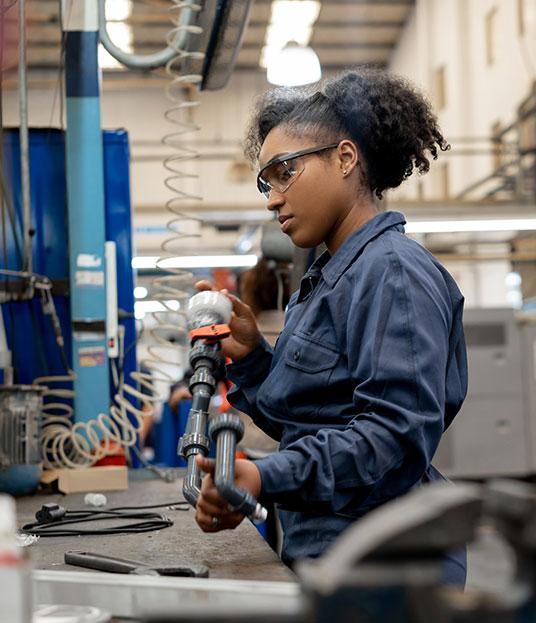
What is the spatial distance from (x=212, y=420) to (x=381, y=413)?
0.24 metres

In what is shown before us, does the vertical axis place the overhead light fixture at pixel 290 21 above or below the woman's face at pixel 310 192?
above

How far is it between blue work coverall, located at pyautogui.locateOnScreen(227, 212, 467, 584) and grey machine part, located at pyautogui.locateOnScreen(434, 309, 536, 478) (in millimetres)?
4927

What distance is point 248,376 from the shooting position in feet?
5.38

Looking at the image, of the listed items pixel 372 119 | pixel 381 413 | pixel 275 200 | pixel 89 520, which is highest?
pixel 372 119

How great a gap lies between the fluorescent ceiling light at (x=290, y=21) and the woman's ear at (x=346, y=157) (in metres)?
7.80

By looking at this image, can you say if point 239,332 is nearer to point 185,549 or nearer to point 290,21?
point 185,549

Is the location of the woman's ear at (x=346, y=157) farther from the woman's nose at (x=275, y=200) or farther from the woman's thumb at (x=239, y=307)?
the woman's thumb at (x=239, y=307)

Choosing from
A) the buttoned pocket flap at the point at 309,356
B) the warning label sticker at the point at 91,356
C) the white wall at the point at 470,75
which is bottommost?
the warning label sticker at the point at 91,356

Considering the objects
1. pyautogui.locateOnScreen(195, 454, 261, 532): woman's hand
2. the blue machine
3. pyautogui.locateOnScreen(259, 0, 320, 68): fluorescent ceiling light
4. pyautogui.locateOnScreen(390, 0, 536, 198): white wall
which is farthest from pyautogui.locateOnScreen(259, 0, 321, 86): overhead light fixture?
pyautogui.locateOnScreen(195, 454, 261, 532): woman's hand

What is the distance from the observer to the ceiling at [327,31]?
981cm

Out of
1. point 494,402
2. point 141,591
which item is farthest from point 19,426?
point 494,402

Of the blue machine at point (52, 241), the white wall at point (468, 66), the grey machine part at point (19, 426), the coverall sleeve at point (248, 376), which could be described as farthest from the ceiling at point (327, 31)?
the coverall sleeve at point (248, 376)

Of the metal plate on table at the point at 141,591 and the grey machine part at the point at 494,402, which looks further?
the grey machine part at the point at 494,402

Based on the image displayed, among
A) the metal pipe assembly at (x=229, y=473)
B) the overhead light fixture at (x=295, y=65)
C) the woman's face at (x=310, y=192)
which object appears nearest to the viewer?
the metal pipe assembly at (x=229, y=473)
